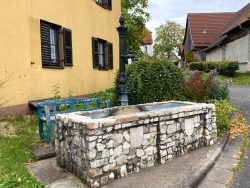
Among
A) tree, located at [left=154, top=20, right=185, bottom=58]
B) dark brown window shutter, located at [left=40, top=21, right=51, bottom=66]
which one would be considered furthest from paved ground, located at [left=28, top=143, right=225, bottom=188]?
tree, located at [left=154, top=20, right=185, bottom=58]

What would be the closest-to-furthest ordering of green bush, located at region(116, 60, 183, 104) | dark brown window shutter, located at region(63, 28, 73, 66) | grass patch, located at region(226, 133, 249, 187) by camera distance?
grass patch, located at region(226, 133, 249, 187), green bush, located at region(116, 60, 183, 104), dark brown window shutter, located at region(63, 28, 73, 66)

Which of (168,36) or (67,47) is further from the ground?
(168,36)

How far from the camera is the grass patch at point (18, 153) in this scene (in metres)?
3.82

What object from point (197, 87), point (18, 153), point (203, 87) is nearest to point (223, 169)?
point (18, 153)

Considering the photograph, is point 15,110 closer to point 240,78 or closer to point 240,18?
point 240,78

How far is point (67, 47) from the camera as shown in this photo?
9609 millimetres

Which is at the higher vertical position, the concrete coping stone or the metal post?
the metal post

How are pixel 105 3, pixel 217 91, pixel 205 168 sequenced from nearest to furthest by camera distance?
pixel 205 168 → pixel 217 91 → pixel 105 3

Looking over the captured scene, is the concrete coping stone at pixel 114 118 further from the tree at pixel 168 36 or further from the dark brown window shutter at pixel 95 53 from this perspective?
the tree at pixel 168 36

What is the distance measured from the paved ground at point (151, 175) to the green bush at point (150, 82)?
2.87 metres

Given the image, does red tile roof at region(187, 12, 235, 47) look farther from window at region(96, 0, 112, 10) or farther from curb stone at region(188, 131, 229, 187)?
curb stone at region(188, 131, 229, 187)

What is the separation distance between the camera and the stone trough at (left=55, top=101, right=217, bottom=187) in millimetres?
3691

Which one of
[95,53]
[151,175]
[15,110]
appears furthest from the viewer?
[95,53]

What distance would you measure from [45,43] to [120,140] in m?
5.52
